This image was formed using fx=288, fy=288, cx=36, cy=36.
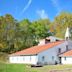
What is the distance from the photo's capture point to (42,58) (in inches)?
2724

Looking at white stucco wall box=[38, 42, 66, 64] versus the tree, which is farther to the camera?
the tree

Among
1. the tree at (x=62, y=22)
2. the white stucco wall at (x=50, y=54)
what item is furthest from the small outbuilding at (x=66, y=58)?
the tree at (x=62, y=22)

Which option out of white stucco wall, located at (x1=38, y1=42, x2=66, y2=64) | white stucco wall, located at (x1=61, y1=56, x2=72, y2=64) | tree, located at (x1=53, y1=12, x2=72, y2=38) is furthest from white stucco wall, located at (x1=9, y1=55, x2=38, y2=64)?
tree, located at (x1=53, y1=12, x2=72, y2=38)

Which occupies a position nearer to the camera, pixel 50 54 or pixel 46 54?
pixel 46 54

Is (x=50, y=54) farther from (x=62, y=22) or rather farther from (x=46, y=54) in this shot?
(x=62, y=22)

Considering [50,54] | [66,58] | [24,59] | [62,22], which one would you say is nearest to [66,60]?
[66,58]

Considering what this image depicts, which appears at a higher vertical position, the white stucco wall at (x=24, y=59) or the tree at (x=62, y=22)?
the tree at (x=62, y=22)

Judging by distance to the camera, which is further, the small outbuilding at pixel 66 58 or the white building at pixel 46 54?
the white building at pixel 46 54

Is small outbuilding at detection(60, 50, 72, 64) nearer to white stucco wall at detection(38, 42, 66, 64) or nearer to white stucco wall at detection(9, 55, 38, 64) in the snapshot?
white stucco wall at detection(38, 42, 66, 64)

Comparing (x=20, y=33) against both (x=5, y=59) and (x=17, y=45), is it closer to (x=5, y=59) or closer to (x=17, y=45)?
(x=17, y=45)

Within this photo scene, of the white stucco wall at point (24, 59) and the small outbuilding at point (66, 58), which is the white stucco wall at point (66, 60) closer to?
the small outbuilding at point (66, 58)

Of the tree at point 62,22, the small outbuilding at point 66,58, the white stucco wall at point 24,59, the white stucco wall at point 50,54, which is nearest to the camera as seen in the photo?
the small outbuilding at point 66,58

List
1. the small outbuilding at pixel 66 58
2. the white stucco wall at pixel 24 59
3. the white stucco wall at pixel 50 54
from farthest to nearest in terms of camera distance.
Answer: the white stucco wall at pixel 50 54 < the white stucco wall at pixel 24 59 < the small outbuilding at pixel 66 58

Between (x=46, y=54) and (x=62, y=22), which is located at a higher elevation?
(x=62, y=22)
